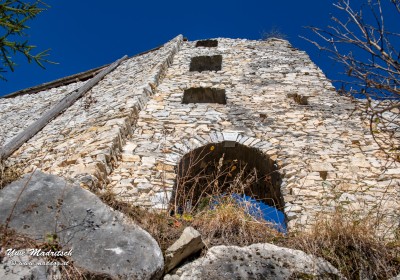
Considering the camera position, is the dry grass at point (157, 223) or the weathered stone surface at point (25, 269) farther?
the dry grass at point (157, 223)

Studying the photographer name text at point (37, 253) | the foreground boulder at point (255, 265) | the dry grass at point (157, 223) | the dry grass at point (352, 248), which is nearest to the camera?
the photographer name text at point (37, 253)

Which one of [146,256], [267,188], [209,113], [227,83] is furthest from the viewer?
[227,83]

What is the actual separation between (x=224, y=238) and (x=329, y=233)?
0.91 meters

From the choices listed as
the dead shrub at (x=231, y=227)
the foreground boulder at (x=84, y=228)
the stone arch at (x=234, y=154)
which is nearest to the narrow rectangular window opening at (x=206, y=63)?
the stone arch at (x=234, y=154)

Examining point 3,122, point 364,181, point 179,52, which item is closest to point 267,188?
point 364,181

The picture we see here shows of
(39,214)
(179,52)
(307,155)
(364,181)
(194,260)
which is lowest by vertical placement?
(194,260)

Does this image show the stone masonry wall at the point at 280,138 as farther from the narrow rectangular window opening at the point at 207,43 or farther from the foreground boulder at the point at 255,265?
the narrow rectangular window opening at the point at 207,43

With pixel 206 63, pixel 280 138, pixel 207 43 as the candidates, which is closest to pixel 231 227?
pixel 280 138

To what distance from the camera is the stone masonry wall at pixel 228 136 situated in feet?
15.2

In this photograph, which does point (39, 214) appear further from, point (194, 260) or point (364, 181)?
point (364, 181)

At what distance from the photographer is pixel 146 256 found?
2.73m

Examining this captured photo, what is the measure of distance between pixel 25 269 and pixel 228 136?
13.2 feet

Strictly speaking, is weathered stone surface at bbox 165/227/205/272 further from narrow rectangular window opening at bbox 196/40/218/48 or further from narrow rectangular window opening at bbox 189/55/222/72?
narrow rectangular window opening at bbox 196/40/218/48

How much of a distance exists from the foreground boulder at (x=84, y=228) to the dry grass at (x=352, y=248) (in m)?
1.30
